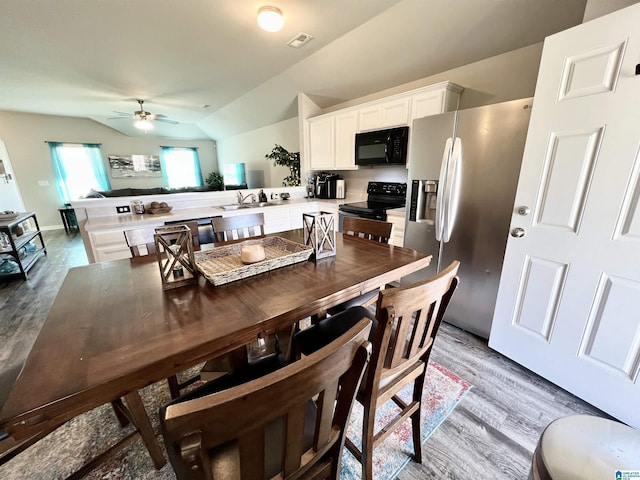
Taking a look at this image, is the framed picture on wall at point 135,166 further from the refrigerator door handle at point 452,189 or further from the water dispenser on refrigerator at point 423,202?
the refrigerator door handle at point 452,189

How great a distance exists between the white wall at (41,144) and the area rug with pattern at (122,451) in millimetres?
7556

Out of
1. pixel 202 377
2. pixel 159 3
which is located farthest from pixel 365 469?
pixel 159 3

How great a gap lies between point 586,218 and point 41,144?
9724 mm

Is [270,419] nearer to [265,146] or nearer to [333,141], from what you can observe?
[333,141]

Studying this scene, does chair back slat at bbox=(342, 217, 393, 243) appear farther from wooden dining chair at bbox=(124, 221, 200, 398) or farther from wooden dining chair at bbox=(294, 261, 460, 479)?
wooden dining chair at bbox=(124, 221, 200, 398)

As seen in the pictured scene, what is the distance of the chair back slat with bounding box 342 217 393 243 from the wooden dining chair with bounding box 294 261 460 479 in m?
0.66

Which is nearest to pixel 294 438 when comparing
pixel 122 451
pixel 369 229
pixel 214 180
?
pixel 122 451

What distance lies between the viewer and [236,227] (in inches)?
74.8

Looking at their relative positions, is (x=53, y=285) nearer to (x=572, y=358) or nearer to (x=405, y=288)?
(x=405, y=288)

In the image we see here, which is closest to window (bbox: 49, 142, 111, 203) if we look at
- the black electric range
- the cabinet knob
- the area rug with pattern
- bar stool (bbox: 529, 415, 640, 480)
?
the area rug with pattern

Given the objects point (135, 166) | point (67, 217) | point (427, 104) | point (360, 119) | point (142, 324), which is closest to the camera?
point (142, 324)

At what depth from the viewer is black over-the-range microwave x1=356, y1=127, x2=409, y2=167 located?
2.80m

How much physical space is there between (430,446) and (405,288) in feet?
3.55

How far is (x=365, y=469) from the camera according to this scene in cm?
100
